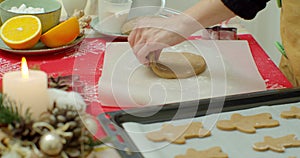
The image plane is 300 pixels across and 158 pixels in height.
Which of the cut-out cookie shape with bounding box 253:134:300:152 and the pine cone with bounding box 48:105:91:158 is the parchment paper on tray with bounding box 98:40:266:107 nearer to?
the cut-out cookie shape with bounding box 253:134:300:152

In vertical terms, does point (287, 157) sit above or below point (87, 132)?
below

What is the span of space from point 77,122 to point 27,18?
725mm

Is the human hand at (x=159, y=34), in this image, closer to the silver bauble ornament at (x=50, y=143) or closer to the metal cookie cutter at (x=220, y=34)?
the metal cookie cutter at (x=220, y=34)

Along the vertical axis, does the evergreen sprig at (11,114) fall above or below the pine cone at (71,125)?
above

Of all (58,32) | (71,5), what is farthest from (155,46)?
(71,5)

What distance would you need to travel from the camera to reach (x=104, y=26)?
1.50 m

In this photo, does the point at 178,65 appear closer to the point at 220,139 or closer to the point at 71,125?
the point at 220,139

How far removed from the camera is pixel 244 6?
1125 mm

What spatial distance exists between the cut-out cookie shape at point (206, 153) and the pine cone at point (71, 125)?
Answer: 0.74 feet

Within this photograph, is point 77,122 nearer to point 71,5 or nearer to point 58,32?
point 58,32

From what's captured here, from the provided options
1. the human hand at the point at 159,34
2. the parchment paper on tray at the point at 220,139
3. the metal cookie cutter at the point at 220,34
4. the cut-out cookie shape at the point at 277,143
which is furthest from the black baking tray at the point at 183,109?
the metal cookie cutter at the point at 220,34

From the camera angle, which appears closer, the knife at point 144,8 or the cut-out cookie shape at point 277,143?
the cut-out cookie shape at point 277,143

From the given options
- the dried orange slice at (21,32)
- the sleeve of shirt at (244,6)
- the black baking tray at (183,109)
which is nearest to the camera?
the black baking tray at (183,109)

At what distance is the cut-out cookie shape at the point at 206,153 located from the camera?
847mm
